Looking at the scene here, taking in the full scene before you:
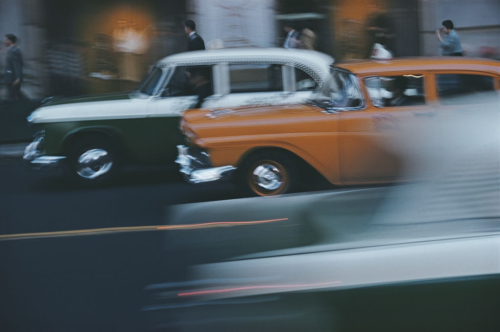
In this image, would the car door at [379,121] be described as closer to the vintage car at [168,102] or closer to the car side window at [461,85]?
the car side window at [461,85]

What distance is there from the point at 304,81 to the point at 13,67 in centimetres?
673

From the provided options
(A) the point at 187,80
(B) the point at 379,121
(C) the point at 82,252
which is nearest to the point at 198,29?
(A) the point at 187,80

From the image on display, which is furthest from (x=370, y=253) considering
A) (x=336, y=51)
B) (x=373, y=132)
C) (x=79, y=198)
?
(x=336, y=51)

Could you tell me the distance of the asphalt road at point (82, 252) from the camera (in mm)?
4242

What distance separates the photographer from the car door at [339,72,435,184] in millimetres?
6520

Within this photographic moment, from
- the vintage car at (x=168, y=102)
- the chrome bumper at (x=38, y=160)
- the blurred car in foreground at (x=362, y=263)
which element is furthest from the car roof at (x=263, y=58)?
the blurred car in foreground at (x=362, y=263)

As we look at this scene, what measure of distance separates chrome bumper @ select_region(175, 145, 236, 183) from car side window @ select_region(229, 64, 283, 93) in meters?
1.54

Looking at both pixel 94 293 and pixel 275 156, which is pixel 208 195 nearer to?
pixel 275 156

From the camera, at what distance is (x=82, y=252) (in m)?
5.63

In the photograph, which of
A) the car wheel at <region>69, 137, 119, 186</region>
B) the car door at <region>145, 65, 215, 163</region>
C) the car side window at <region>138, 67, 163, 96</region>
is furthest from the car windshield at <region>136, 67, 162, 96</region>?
the car wheel at <region>69, 137, 119, 186</region>

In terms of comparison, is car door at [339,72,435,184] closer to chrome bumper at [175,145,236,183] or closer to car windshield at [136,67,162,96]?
chrome bumper at [175,145,236,183]

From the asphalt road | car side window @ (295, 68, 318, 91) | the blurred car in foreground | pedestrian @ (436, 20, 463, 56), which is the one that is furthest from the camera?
pedestrian @ (436, 20, 463, 56)

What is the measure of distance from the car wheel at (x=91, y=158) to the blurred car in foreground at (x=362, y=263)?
535 centimetres

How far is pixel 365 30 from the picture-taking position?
1421cm
